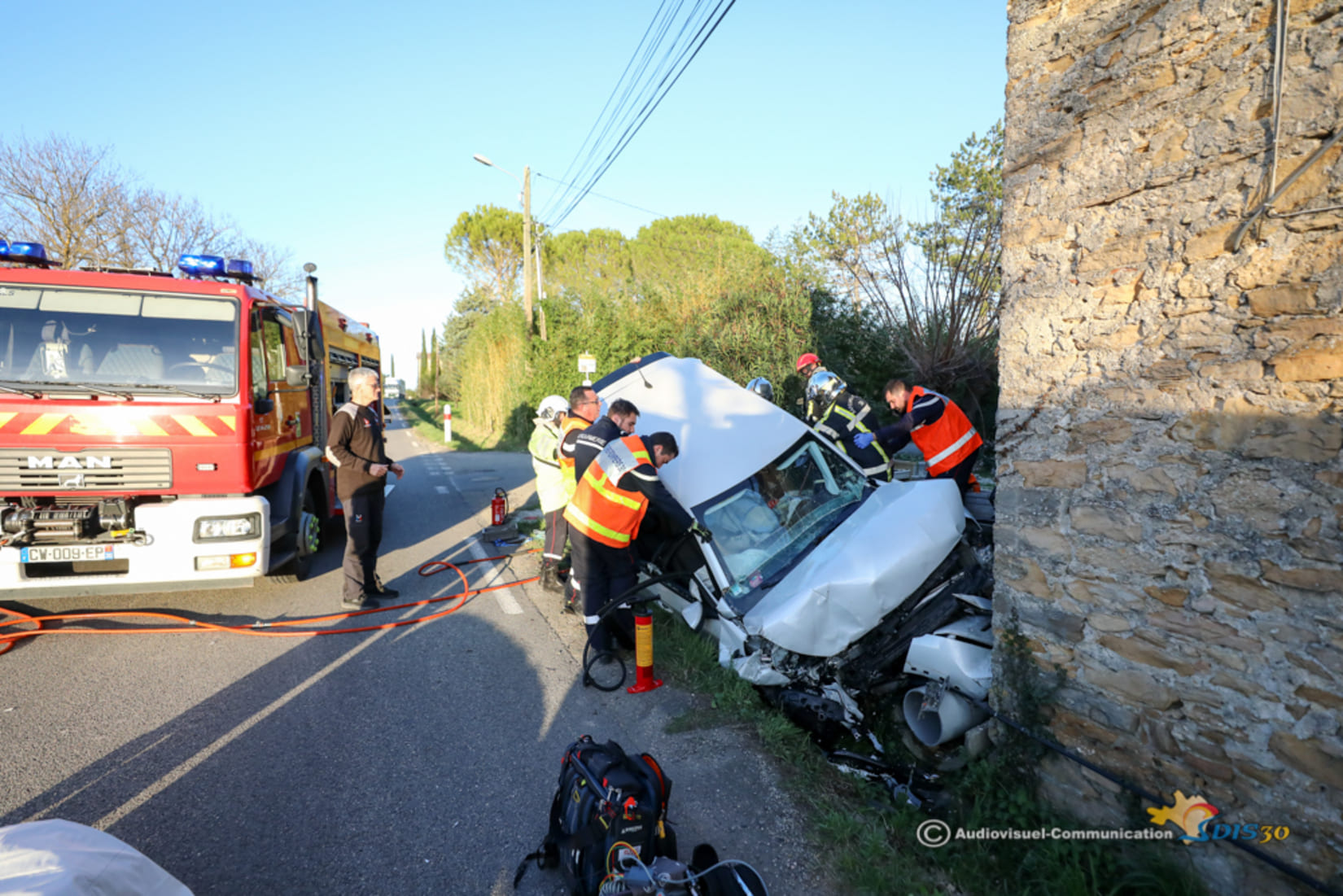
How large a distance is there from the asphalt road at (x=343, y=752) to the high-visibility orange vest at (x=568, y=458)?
126 cm

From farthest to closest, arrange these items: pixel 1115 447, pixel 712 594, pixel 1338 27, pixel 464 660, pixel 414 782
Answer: pixel 464 660
pixel 712 594
pixel 414 782
pixel 1115 447
pixel 1338 27

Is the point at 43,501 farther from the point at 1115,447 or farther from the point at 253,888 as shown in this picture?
the point at 1115,447

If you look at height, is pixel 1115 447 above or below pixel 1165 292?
below

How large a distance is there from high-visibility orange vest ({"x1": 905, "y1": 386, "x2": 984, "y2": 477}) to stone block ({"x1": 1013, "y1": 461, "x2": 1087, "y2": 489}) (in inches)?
115

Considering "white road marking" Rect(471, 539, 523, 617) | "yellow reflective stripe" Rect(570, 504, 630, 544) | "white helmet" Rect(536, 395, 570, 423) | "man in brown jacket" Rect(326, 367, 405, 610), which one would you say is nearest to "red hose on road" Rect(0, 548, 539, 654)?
"man in brown jacket" Rect(326, 367, 405, 610)

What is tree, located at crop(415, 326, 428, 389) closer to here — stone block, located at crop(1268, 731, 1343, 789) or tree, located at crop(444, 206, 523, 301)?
tree, located at crop(444, 206, 523, 301)

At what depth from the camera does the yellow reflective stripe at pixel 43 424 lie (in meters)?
4.66

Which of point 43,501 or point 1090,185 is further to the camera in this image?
point 43,501

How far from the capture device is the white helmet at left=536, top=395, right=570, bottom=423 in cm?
681

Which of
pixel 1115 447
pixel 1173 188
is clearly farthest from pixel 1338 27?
pixel 1115 447

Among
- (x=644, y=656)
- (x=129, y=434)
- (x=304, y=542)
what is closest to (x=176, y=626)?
(x=304, y=542)

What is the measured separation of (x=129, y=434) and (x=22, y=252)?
73.4 inches

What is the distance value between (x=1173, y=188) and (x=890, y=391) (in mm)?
4193

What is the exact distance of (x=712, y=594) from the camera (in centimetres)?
415
